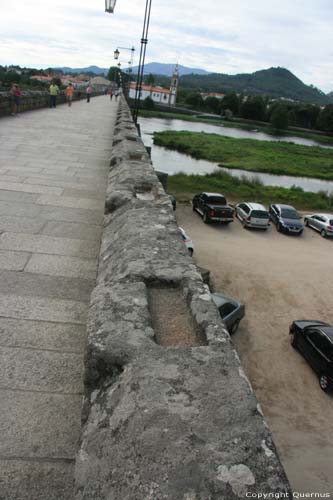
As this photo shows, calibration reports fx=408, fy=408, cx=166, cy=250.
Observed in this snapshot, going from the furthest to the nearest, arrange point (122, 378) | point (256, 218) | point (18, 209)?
1. point (256, 218)
2. point (18, 209)
3. point (122, 378)

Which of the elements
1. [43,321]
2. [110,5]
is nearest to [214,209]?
[110,5]

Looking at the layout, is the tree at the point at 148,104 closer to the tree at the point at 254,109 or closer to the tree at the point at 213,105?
the tree at the point at 213,105

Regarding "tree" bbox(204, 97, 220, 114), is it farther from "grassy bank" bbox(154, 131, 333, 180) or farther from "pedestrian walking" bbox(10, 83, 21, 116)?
"pedestrian walking" bbox(10, 83, 21, 116)

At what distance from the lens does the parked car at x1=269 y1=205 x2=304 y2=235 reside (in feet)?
81.6

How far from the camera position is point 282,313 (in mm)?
14617

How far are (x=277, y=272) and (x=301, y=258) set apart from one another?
3.27 m

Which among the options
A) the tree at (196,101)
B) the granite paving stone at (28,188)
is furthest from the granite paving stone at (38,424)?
the tree at (196,101)

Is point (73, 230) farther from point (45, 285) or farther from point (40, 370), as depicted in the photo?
point (40, 370)

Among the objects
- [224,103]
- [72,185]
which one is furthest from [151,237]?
[224,103]

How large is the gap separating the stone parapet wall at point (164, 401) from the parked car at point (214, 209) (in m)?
21.6

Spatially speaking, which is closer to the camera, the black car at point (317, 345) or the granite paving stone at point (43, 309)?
the granite paving stone at point (43, 309)

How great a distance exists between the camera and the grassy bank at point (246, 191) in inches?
1336

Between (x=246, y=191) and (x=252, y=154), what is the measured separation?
24.1 metres

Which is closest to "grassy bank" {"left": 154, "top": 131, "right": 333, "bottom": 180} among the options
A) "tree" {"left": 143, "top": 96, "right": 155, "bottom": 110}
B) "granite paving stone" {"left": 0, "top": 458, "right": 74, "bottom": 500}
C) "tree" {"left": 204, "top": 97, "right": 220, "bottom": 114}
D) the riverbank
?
the riverbank
